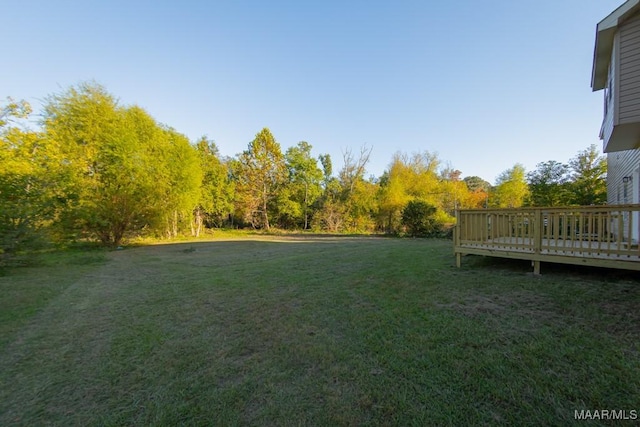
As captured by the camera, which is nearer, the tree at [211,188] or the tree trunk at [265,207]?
the tree at [211,188]

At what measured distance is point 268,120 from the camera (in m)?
21.8

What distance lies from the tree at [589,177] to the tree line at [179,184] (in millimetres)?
50

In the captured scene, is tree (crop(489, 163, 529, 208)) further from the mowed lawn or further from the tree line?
the mowed lawn

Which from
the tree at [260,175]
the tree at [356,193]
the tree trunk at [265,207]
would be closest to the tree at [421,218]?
the tree at [356,193]

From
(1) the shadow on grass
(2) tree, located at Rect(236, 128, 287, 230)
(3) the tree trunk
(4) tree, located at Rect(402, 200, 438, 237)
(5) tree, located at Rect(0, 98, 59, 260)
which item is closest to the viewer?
(1) the shadow on grass

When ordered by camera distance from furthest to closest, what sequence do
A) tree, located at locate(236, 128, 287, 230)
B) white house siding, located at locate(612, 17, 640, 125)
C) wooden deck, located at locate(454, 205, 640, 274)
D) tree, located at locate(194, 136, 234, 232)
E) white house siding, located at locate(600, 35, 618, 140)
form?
tree, located at locate(236, 128, 287, 230) < tree, located at locate(194, 136, 234, 232) < white house siding, located at locate(600, 35, 618, 140) < white house siding, located at locate(612, 17, 640, 125) < wooden deck, located at locate(454, 205, 640, 274)

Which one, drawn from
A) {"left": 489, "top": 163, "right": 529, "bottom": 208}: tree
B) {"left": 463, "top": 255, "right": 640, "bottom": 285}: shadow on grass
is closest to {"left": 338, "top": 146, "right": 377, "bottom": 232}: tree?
{"left": 489, "top": 163, "right": 529, "bottom": 208}: tree

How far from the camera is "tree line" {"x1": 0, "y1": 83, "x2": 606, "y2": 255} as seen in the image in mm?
6828

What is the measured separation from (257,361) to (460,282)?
3520mm

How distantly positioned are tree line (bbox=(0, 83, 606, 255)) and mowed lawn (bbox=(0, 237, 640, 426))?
404 centimetres

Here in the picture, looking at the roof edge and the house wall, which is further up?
the roof edge

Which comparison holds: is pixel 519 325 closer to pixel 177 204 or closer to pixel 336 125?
pixel 177 204

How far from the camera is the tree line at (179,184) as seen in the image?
22.4 ft

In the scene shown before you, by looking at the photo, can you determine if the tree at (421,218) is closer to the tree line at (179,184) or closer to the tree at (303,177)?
the tree line at (179,184)
